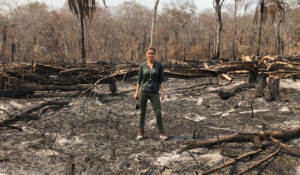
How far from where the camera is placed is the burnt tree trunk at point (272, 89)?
237 inches

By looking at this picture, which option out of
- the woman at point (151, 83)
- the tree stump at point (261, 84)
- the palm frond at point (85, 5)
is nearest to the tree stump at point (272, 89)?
the tree stump at point (261, 84)

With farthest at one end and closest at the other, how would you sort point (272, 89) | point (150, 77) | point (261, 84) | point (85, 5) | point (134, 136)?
1. point (85, 5)
2. point (261, 84)
3. point (272, 89)
4. point (134, 136)
5. point (150, 77)

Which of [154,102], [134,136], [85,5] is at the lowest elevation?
[134,136]

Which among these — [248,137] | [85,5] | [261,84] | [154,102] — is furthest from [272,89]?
[85,5]

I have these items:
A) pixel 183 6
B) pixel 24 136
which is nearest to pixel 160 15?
pixel 183 6

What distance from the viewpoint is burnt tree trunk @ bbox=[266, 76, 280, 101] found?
6.02 m

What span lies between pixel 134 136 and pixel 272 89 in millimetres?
4170

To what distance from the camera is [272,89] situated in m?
6.04

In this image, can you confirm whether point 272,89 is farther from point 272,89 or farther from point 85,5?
point 85,5

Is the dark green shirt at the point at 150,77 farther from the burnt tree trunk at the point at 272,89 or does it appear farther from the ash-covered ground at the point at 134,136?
the burnt tree trunk at the point at 272,89

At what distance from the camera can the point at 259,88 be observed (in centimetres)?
657

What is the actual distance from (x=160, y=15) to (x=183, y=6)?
23.2 ft

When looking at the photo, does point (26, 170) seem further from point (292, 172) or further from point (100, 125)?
point (292, 172)

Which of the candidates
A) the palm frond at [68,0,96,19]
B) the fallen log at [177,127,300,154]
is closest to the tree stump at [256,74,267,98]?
the fallen log at [177,127,300,154]
